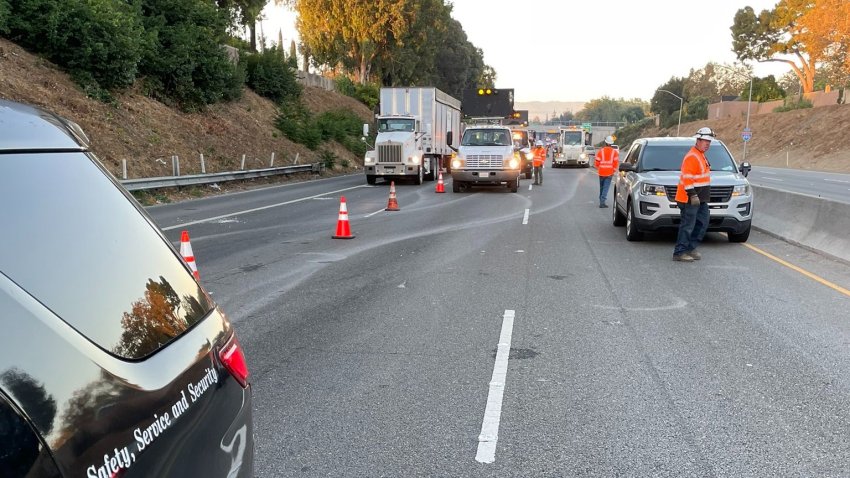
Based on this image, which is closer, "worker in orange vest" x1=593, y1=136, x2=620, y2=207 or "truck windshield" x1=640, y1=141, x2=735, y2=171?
"truck windshield" x1=640, y1=141, x2=735, y2=171

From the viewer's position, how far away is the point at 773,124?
6700 cm

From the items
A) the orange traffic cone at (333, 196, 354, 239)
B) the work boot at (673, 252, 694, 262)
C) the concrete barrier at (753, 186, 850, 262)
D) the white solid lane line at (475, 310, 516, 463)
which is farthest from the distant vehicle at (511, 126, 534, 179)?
the white solid lane line at (475, 310, 516, 463)

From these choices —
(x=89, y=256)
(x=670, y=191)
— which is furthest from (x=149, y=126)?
(x=89, y=256)

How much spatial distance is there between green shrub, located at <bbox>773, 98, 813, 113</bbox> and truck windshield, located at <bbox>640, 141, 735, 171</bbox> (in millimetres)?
61935

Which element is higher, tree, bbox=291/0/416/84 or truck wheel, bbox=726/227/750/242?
tree, bbox=291/0/416/84

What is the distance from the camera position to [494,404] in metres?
4.53

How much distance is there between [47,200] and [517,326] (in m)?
5.22

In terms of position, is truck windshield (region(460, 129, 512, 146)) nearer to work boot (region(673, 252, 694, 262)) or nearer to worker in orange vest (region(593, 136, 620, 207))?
worker in orange vest (region(593, 136, 620, 207))

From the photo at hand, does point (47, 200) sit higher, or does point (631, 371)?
point (47, 200)

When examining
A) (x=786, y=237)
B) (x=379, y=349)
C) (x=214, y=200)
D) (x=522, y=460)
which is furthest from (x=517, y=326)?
(x=214, y=200)

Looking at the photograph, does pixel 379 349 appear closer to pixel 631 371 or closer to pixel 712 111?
pixel 631 371

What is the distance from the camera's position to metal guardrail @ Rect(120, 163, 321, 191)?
58.5ft

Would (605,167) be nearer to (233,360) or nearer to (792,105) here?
(233,360)

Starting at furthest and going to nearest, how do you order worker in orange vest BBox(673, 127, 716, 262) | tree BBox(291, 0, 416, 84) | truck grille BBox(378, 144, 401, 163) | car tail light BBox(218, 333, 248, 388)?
tree BBox(291, 0, 416, 84)
truck grille BBox(378, 144, 401, 163)
worker in orange vest BBox(673, 127, 716, 262)
car tail light BBox(218, 333, 248, 388)
